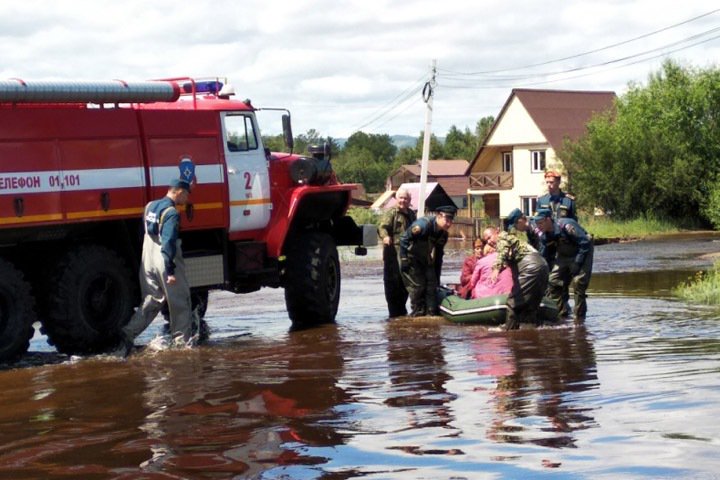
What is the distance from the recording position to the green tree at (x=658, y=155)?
5334 cm

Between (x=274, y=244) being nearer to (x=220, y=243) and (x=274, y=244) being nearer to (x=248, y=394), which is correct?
(x=220, y=243)

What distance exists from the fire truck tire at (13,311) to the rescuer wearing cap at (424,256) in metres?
4.97

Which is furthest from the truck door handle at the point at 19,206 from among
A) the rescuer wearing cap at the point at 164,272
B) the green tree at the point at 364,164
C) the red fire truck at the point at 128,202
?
the green tree at the point at 364,164

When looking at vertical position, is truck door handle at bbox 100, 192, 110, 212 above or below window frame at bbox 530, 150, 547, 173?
below

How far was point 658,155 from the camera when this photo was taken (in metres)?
54.3

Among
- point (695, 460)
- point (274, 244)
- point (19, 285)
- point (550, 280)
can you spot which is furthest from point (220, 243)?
point (695, 460)

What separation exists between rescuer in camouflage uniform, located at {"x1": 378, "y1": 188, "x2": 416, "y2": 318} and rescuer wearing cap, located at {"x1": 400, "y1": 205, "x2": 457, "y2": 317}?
1.07 feet

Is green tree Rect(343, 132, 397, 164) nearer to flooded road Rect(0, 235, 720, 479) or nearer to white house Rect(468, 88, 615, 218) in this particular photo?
white house Rect(468, 88, 615, 218)

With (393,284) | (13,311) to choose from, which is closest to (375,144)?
(393,284)

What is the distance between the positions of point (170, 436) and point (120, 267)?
577 centimetres

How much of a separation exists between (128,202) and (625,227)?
123 ft

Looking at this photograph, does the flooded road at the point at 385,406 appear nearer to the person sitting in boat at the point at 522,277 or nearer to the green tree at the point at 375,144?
the person sitting in boat at the point at 522,277

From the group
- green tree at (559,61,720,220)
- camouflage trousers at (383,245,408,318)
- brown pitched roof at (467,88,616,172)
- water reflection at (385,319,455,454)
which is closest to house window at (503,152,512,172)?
brown pitched roof at (467,88,616,172)

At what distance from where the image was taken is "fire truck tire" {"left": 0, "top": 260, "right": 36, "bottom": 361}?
12672 mm
